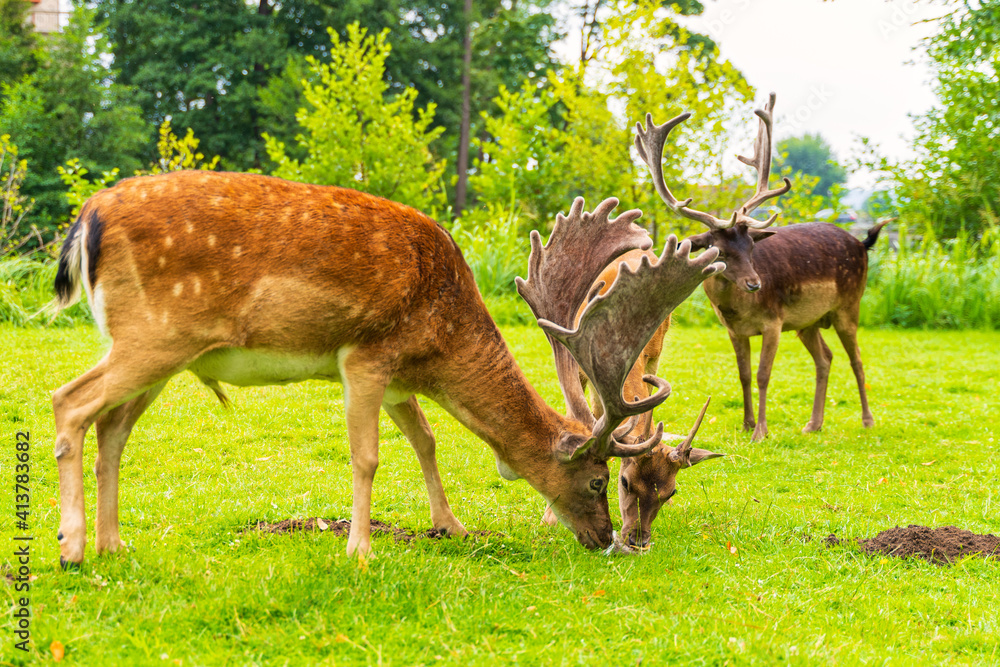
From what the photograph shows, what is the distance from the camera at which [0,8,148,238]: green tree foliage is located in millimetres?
23531

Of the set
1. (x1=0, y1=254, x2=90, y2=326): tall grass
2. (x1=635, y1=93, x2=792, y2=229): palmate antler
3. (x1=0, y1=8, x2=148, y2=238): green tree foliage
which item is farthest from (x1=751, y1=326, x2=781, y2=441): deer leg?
(x1=0, y1=8, x2=148, y2=238): green tree foliage

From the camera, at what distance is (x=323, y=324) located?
4.04 m

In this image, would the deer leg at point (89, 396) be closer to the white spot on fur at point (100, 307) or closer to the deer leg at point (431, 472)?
the white spot on fur at point (100, 307)

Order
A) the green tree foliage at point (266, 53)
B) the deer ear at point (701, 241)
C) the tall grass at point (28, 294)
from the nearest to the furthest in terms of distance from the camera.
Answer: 1. the deer ear at point (701, 241)
2. the tall grass at point (28, 294)
3. the green tree foliage at point (266, 53)

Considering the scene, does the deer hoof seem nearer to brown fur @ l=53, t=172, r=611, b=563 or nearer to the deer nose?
brown fur @ l=53, t=172, r=611, b=563

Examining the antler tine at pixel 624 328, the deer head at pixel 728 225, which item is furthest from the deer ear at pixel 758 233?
the antler tine at pixel 624 328

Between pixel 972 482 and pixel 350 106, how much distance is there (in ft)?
44.9

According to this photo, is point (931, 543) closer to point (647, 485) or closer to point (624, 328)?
point (647, 485)

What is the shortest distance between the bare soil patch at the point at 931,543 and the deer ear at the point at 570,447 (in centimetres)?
173

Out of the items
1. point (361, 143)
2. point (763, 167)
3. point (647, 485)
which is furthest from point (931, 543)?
point (361, 143)

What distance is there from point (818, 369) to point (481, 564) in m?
5.39

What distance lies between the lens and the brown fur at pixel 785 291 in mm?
7379

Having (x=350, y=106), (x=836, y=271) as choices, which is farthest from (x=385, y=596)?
(x=350, y=106)

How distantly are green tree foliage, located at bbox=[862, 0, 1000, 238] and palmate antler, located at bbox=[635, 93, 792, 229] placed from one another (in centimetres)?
1270
